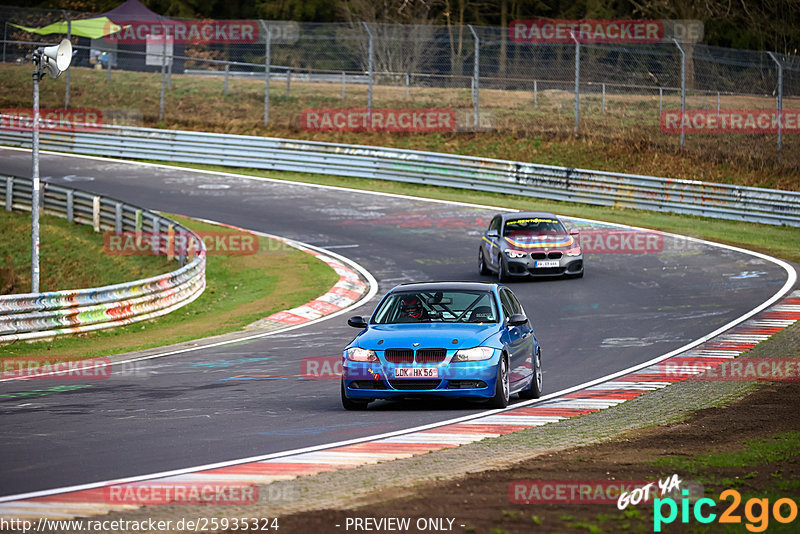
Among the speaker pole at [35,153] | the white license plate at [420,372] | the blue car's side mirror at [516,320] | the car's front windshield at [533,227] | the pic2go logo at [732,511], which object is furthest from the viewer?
the car's front windshield at [533,227]

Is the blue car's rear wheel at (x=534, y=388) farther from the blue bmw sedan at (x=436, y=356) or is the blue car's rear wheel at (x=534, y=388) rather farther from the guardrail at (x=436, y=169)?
the guardrail at (x=436, y=169)

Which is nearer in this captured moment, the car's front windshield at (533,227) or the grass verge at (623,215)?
the car's front windshield at (533,227)

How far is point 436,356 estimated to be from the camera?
37.4ft

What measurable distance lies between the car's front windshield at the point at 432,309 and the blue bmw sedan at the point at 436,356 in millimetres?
11

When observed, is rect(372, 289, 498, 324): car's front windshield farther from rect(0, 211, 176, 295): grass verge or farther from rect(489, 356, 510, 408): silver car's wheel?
rect(0, 211, 176, 295): grass verge

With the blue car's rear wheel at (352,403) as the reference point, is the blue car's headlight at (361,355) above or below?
above

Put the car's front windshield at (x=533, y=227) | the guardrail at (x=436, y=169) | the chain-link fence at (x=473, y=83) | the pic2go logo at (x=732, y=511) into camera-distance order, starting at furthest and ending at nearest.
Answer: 1. the chain-link fence at (x=473, y=83)
2. the guardrail at (x=436, y=169)
3. the car's front windshield at (x=533, y=227)
4. the pic2go logo at (x=732, y=511)

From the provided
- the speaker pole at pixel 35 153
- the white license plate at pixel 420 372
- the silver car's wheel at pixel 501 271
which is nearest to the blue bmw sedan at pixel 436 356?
the white license plate at pixel 420 372

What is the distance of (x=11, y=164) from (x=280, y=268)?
16664 mm

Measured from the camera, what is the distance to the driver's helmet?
1245cm

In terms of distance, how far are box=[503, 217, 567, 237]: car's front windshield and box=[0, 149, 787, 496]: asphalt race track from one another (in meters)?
1.11

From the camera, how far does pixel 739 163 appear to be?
36219mm

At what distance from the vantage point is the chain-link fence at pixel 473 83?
36031 mm

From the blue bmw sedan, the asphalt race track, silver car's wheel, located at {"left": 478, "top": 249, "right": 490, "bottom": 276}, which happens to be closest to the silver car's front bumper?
the asphalt race track
